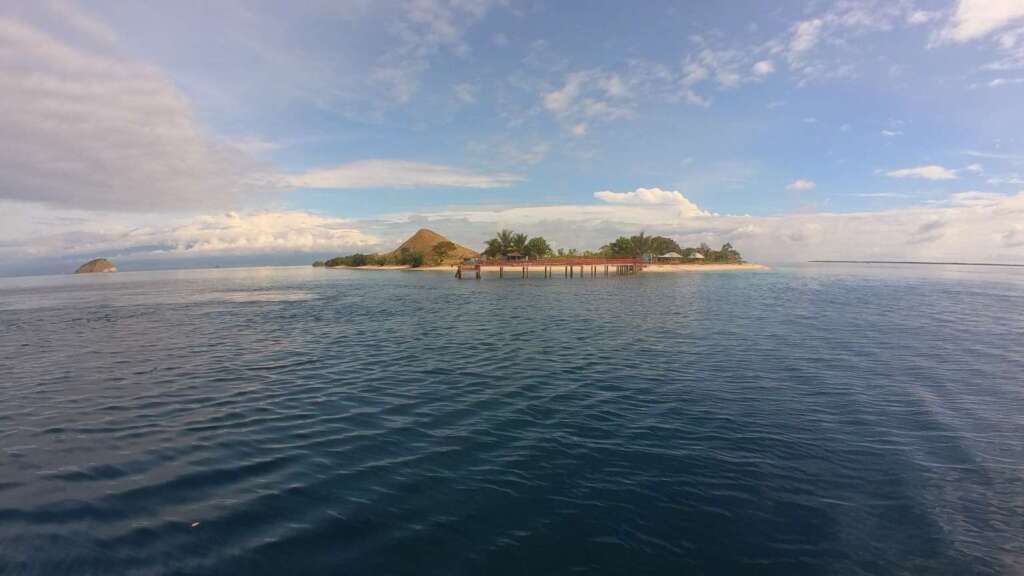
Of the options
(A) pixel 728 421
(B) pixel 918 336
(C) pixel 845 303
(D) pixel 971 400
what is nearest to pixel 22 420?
(A) pixel 728 421

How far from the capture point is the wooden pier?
373 ft

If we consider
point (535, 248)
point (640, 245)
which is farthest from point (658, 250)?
point (535, 248)

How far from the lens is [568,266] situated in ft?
438

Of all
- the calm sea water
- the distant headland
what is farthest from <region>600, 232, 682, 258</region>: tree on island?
the calm sea water

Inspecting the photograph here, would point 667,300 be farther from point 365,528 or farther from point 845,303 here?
point 365,528

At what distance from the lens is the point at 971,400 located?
15.1 m

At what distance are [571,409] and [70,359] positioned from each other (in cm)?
2605

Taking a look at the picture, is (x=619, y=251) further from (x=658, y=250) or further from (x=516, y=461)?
(x=516, y=461)

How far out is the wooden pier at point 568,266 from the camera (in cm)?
11375

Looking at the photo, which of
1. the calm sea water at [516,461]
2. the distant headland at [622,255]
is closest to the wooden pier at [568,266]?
the distant headland at [622,255]

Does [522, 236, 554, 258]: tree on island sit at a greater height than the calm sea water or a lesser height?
greater

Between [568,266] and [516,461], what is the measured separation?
125m

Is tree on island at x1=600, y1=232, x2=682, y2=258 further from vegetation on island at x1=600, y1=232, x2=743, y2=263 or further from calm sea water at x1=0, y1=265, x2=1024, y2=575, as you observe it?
calm sea water at x1=0, y1=265, x2=1024, y2=575

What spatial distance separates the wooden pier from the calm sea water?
88.5m
